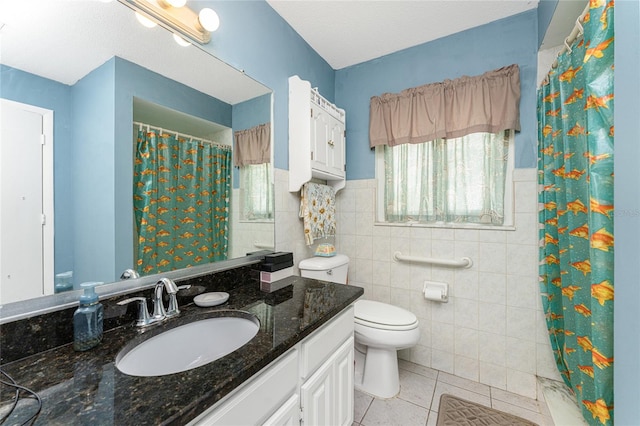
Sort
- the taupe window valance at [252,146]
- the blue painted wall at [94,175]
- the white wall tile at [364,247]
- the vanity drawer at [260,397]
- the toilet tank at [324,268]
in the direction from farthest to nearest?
1. the white wall tile at [364,247]
2. the toilet tank at [324,268]
3. the taupe window valance at [252,146]
4. the blue painted wall at [94,175]
5. the vanity drawer at [260,397]

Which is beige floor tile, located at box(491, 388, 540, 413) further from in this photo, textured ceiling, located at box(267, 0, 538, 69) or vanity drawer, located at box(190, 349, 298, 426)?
textured ceiling, located at box(267, 0, 538, 69)

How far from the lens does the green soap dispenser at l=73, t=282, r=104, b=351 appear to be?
0.73m

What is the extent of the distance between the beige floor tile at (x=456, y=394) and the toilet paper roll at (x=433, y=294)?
0.57 metres

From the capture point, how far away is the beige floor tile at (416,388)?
1.63 m

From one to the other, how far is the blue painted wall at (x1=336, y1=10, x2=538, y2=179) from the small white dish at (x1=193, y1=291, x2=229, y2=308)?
1531 mm

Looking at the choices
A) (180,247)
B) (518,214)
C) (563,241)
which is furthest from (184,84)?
(518,214)

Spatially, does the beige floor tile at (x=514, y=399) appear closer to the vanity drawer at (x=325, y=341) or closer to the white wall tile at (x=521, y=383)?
the white wall tile at (x=521, y=383)

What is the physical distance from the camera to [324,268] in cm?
179

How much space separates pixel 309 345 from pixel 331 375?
282mm

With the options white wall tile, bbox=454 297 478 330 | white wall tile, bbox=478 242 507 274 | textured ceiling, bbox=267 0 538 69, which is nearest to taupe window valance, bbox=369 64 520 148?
textured ceiling, bbox=267 0 538 69

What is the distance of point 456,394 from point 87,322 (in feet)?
6.64

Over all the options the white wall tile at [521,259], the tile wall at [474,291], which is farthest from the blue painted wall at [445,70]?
the white wall tile at [521,259]

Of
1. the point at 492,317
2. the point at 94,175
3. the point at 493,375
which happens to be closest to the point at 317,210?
the point at 94,175

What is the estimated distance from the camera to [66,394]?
56 cm
